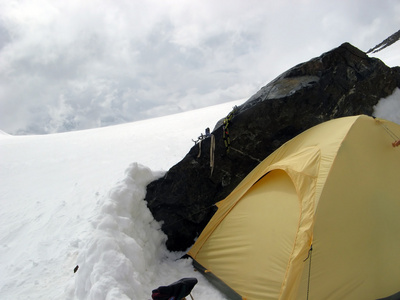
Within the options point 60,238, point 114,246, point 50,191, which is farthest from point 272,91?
point 50,191

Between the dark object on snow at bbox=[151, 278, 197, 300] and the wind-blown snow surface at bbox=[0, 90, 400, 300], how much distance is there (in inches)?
20.5

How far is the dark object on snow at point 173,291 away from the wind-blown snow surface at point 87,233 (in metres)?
0.52

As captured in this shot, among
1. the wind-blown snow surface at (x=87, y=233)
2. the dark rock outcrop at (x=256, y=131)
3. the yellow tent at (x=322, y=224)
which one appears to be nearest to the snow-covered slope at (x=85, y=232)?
the wind-blown snow surface at (x=87, y=233)

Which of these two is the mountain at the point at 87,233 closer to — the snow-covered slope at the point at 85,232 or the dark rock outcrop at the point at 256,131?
the snow-covered slope at the point at 85,232

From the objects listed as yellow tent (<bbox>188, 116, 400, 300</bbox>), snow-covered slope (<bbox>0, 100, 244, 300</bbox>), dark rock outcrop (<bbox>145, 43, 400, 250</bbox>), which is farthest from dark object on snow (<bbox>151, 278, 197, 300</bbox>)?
dark rock outcrop (<bbox>145, 43, 400, 250</bbox>)

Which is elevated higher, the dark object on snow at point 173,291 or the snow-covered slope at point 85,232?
the snow-covered slope at point 85,232

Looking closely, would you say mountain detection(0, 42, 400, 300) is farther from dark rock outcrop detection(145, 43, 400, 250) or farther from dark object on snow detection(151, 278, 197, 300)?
dark object on snow detection(151, 278, 197, 300)

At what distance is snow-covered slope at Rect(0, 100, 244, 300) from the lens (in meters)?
4.27

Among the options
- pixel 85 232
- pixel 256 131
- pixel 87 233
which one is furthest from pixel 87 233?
pixel 256 131

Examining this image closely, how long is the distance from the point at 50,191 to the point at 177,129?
10389 mm

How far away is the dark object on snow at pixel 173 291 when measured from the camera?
11.5 ft

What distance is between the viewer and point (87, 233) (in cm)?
603

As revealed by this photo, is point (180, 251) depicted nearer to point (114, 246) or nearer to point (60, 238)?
point (114, 246)

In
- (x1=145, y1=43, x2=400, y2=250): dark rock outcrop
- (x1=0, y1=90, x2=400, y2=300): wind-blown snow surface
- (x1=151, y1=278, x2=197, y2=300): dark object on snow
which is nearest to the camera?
(x1=151, y1=278, x2=197, y2=300): dark object on snow
